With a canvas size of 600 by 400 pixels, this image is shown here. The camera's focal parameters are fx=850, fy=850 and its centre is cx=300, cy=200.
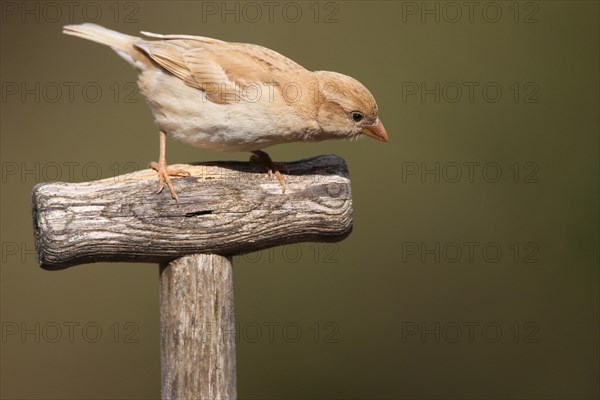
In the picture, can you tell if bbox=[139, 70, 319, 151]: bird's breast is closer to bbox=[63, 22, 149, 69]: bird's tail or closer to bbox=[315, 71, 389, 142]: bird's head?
bbox=[315, 71, 389, 142]: bird's head

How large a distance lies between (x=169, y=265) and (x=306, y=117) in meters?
0.85

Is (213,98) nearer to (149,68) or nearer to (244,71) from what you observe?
(244,71)

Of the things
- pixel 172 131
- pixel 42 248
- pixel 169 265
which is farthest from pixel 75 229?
pixel 172 131

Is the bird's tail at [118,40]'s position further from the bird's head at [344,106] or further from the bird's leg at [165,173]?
the bird's head at [344,106]

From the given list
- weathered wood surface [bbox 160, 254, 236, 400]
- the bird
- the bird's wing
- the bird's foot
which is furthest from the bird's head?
weathered wood surface [bbox 160, 254, 236, 400]

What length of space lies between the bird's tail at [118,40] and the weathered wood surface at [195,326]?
3.63 ft

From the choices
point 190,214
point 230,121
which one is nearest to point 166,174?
point 190,214

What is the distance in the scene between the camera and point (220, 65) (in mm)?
3672

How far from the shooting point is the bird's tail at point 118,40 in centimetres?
392

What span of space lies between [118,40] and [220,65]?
663 mm

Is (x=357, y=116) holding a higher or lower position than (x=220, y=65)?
lower

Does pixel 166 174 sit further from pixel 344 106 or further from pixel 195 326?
pixel 344 106

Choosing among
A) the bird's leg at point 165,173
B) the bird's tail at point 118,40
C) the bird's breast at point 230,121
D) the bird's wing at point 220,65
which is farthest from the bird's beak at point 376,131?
the bird's tail at point 118,40

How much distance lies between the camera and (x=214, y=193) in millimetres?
3262
